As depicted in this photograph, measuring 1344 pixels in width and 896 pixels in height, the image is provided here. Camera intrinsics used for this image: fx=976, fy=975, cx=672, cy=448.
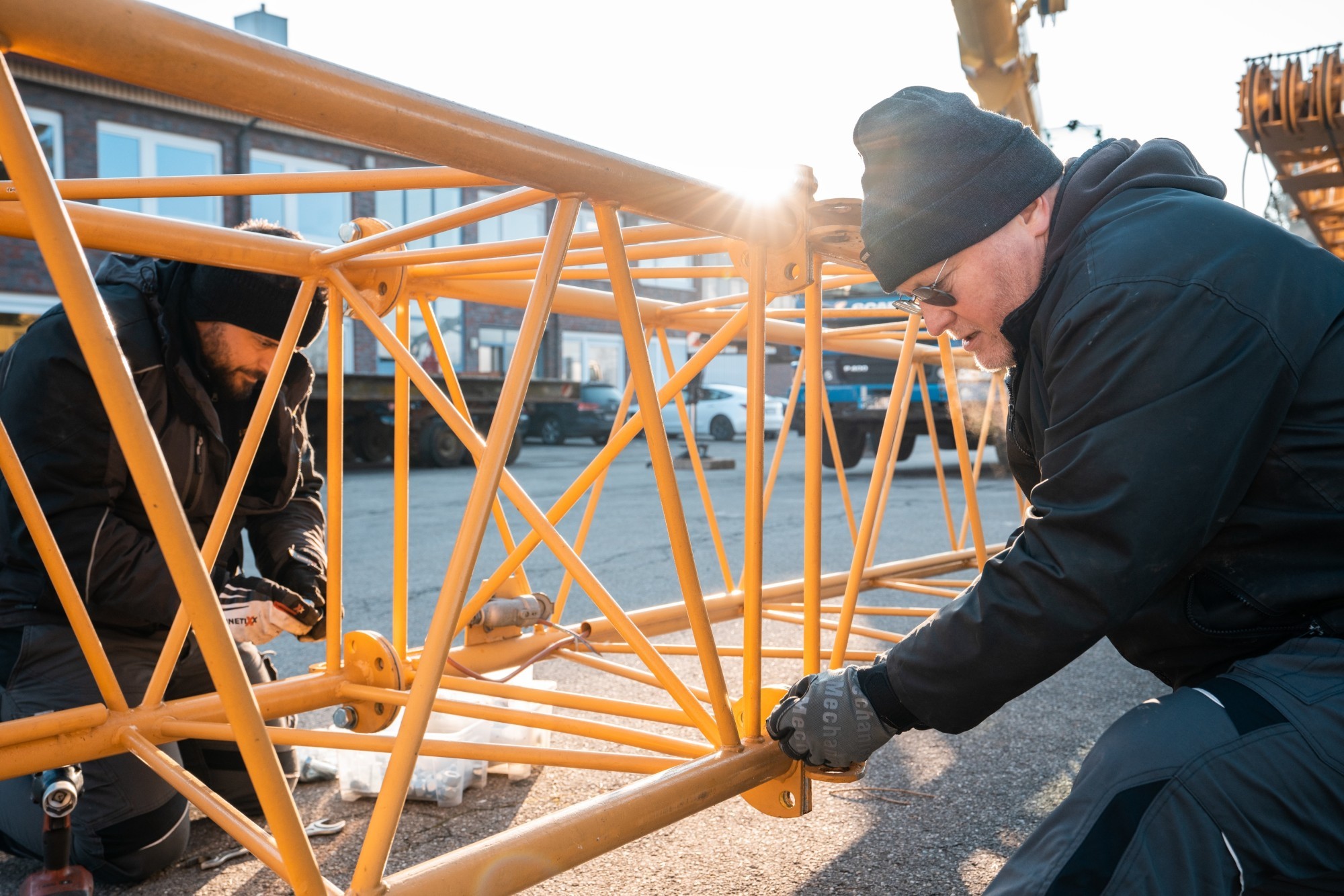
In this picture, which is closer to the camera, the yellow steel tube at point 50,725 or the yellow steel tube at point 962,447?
the yellow steel tube at point 50,725

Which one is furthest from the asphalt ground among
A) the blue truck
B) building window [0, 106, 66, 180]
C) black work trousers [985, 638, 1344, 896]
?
building window [0, 106, 66, 180]

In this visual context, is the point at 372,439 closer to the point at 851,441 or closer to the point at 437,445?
the point at 437,445

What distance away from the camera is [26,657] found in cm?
232

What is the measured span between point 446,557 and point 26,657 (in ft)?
14.3

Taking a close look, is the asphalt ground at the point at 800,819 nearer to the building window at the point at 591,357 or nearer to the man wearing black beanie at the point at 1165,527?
the man wearing black beanie at the point at 1165,527

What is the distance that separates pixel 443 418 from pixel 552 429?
1806cm

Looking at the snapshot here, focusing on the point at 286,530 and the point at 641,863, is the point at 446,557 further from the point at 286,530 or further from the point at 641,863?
the point at 641,863

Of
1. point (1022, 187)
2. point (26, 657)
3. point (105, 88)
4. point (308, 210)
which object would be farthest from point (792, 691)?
point (308, 210)

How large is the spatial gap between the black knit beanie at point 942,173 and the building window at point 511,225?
22864 millimetres

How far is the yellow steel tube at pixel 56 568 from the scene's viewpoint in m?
1.64

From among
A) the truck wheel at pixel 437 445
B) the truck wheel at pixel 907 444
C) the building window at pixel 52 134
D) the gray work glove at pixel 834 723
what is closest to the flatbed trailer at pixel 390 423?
the truck wheel at pixel 437 445

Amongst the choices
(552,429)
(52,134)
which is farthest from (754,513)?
(52,134)

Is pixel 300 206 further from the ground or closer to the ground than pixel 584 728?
further from the ground

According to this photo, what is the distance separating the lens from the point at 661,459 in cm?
169
